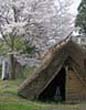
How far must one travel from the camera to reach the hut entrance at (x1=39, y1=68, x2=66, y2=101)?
50.4ft

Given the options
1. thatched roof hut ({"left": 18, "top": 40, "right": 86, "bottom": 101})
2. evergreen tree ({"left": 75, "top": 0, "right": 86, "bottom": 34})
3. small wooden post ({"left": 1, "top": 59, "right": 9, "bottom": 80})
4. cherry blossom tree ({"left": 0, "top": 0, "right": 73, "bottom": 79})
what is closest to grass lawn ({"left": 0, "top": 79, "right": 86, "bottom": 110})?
thatched roof hut ({"left": 18, "top": 40, "right": 86, "bottom": 101})

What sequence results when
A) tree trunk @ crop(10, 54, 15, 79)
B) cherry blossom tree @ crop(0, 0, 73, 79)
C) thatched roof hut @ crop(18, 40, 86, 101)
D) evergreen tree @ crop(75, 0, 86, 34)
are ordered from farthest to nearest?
1. tree trunk @ crop(10, 54, 15, 79)
2. evergreen tree @ crop(75, 0, 86, 34)
3. cherry blossom tree @ crop(0, 0, 73, 79)
4. thatched roof hut @ crop(18, 40, 86, 101)

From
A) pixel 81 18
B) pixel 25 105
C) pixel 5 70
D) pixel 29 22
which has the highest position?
pixel 81 18

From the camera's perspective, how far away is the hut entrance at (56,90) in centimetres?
1538

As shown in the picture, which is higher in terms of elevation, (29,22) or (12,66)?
(29,22)

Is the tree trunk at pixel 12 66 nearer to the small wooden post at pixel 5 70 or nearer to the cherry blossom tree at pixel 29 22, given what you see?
the cherry blossom tree at pixel 29 22

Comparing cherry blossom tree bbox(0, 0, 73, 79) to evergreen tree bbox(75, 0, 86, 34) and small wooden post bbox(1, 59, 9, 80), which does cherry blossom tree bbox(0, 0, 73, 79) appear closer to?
small wooden post bbox(1, 59, 9, 80)

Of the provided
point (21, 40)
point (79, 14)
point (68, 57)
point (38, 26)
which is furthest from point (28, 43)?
point (68, 57)

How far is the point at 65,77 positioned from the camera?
15.4m

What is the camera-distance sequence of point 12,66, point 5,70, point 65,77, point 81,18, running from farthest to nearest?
point 5,70 < point 12,66 < point 81,18 < point 65,77

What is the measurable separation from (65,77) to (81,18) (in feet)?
41.9

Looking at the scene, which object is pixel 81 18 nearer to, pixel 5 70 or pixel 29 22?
pixel 29 22

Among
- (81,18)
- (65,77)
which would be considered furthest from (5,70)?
(65,77)

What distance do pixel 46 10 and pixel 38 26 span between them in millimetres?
1409
